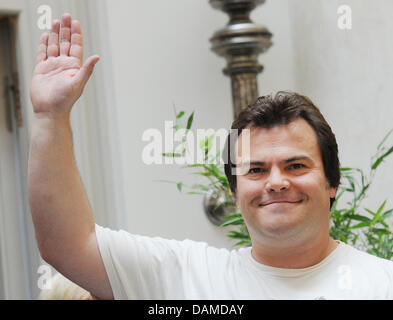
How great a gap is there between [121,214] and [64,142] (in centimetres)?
133

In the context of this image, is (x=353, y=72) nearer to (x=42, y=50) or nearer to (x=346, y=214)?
(x=346, y=214)

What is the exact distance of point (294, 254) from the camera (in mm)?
1509

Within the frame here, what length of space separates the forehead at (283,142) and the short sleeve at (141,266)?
27cm

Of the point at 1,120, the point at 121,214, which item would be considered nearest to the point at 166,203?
the point at 121,214

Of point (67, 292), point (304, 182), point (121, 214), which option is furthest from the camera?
point (121, 214)

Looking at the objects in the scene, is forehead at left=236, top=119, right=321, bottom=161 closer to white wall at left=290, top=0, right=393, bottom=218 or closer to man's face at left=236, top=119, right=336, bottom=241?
man's face at left=236, top=119, right=336, bottom=241

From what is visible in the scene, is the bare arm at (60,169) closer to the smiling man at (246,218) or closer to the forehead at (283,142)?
the smiling man at (246,218)

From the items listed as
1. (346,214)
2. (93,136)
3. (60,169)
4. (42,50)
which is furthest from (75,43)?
(93,136)

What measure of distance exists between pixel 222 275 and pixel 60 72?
0.54 meters

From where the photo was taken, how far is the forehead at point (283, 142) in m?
1.49

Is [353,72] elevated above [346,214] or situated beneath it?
elevated above

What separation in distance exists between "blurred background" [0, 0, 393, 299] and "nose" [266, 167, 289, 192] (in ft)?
3.73
